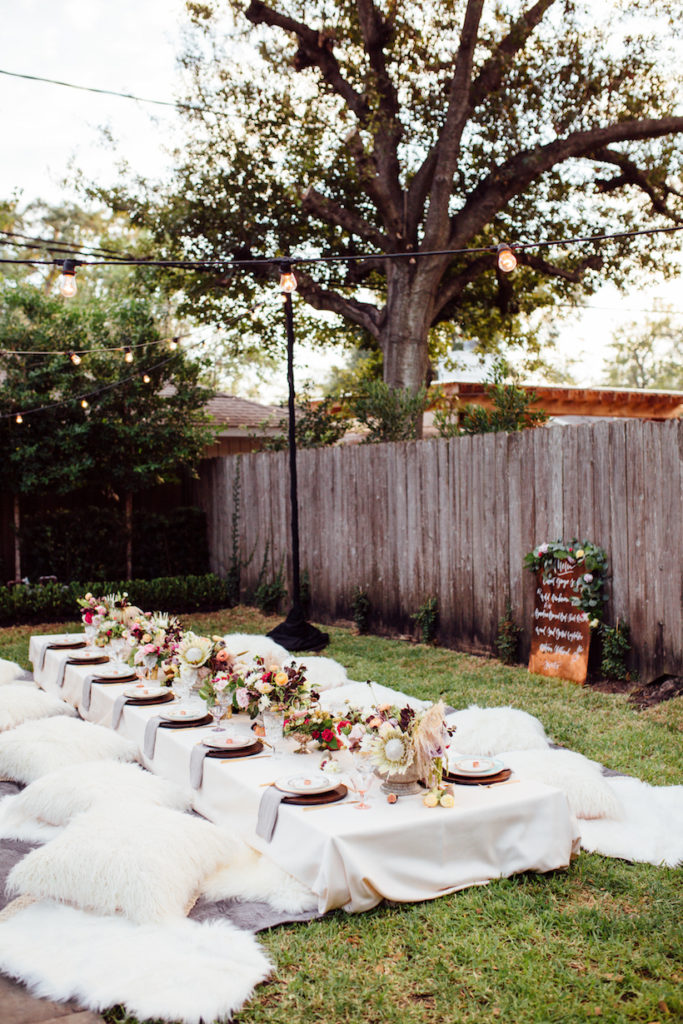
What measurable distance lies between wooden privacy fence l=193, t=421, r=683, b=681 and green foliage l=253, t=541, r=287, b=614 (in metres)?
0.22

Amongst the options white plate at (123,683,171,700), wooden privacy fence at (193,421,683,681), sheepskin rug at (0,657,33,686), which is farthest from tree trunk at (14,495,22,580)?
white plate at (123,683,171,700)

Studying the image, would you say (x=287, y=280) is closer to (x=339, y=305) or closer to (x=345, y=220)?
(x=345, y=220)

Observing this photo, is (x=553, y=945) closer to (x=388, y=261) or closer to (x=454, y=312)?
(x=388, y=261)

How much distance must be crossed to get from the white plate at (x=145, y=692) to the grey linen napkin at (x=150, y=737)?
475 millimetres

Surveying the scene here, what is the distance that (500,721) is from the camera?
5.36m

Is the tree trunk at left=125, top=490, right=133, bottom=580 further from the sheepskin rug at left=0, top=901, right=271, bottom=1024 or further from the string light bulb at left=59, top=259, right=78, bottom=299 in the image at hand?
the sheepskin rug at left=0, top=901, right=271, bottom=1024

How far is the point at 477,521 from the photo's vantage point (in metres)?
8.79

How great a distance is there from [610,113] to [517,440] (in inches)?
309

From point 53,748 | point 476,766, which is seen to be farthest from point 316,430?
point 476,766

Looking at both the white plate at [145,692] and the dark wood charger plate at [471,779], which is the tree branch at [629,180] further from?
the dark wood charger plate at [471,779]

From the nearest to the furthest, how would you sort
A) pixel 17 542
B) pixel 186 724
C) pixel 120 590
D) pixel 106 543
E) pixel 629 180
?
pixel 186 724, pixel 120 590, pixel 17 542, pixel 106 543, pixel 629 180

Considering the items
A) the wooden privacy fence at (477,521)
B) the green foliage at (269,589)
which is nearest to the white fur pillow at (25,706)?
the wooden privacy fence at (477,521)

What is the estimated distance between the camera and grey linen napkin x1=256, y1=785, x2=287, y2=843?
362cm

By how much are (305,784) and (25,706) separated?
3.08 m
